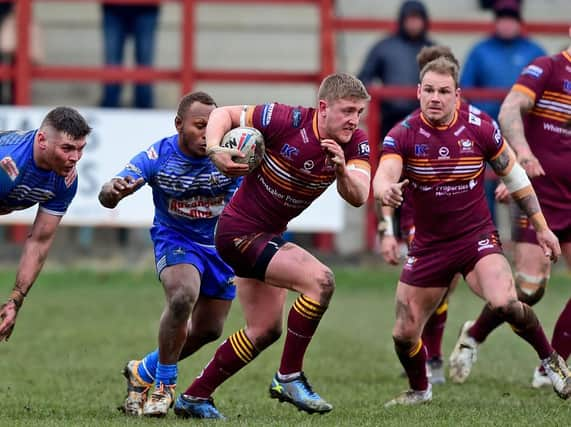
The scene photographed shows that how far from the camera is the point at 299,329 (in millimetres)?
7742

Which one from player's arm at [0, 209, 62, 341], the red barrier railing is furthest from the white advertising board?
player's arm at [0, 209, 62, 341]

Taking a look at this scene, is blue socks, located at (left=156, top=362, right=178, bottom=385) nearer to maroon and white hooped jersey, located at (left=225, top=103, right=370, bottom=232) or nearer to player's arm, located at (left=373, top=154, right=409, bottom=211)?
maroon and white hooped jersey, located at (left=225, top=103, right=370, bottom=232)

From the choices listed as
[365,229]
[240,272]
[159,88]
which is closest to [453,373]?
[240,272]

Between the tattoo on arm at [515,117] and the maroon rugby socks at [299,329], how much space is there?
8.11 feet

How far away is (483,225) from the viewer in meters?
8.54

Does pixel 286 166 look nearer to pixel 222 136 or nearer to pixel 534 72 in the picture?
pixel 222 136

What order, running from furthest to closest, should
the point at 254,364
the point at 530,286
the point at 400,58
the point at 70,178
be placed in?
the point at 400,58
the point at 254,364
the point at 530,286
the point at 70,178

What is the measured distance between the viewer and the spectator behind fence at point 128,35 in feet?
56.0

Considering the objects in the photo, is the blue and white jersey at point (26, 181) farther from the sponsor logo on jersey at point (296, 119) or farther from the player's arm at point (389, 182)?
the player's arm at point (389, 182)

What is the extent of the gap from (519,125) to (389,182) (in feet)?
5.70

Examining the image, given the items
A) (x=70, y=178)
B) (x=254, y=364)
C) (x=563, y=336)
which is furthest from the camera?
(x=254, y=364)

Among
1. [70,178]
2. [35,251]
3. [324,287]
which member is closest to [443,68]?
[324,287]

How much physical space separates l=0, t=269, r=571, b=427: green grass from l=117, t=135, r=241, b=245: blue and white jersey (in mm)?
1217

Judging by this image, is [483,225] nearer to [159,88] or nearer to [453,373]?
[453,373]
